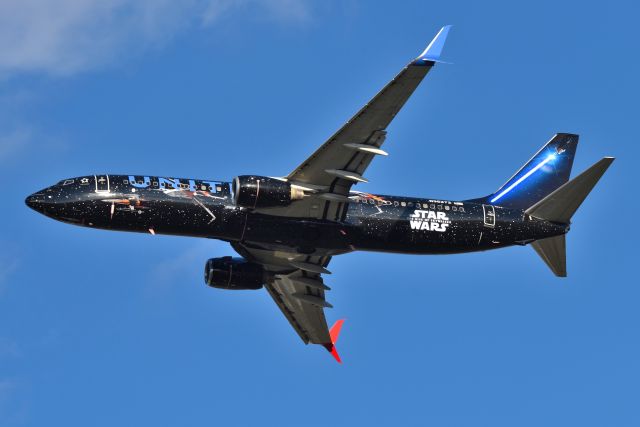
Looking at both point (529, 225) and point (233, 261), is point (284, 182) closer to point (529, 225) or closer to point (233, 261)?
point (233, 261)

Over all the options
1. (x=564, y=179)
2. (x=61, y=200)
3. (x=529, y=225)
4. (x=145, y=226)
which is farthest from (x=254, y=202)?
(x=564, y=179)

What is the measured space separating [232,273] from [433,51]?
23.2m

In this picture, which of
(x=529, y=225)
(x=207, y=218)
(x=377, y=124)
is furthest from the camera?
(x=529, y=225)

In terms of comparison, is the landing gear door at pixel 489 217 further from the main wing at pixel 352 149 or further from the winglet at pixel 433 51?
the winglet at pixel 433 51

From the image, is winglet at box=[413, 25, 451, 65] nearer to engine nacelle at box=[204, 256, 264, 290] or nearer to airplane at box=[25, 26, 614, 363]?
airplane at box=[25, 26, 614, 363]

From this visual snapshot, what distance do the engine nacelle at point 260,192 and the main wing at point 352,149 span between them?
1.10m

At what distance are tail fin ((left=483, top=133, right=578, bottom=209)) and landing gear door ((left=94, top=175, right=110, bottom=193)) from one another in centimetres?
2487

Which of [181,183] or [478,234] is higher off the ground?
[181,183]

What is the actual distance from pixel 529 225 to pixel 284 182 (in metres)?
16.8

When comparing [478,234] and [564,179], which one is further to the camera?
[564,179]

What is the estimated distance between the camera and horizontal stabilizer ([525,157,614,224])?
246 ft

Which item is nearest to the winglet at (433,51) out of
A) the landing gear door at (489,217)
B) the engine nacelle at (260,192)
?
the engine nacelle at (260,192)

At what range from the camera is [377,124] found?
68812mm

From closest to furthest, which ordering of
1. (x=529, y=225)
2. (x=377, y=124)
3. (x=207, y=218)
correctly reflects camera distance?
(x=377, y=124), (x=207, y=218), (x=529, y=225)
